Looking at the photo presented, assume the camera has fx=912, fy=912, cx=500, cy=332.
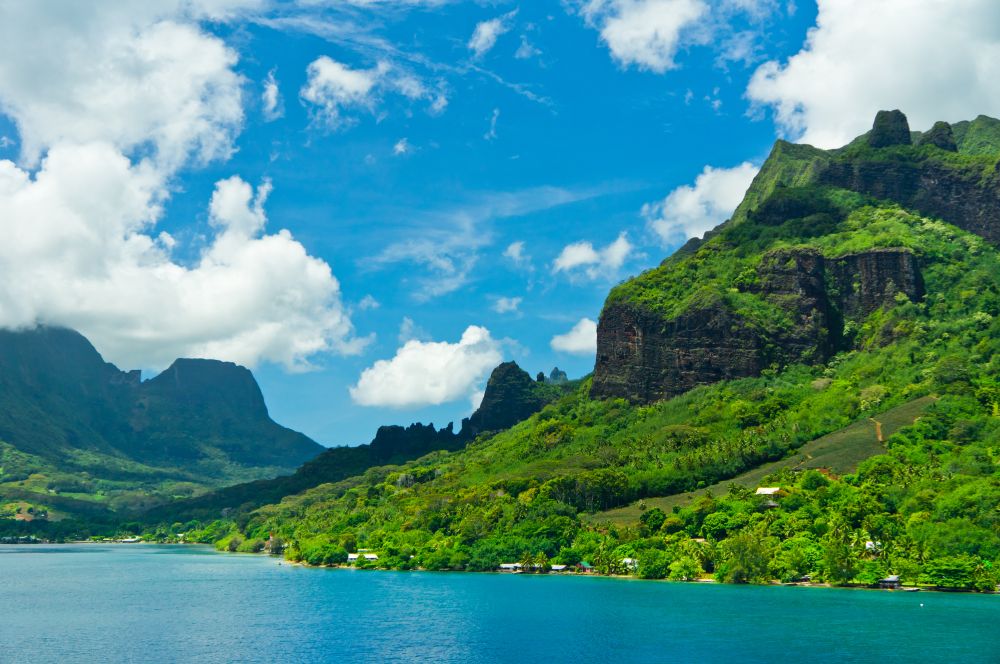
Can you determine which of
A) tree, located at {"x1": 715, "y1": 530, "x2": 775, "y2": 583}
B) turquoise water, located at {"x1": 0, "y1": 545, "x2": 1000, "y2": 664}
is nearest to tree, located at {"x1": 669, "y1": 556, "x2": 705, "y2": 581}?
tree, located at {"x1": 715, "y1": 530, "x2": 775, "y2": 583}

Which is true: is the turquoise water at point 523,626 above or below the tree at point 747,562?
below

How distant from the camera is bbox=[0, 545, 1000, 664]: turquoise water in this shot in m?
118

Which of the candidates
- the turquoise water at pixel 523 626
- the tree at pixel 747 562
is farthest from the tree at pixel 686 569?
the turquoise water at pixel 523 626

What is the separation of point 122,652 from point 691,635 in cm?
7738

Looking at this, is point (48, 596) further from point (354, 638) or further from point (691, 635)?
point (691, 635)

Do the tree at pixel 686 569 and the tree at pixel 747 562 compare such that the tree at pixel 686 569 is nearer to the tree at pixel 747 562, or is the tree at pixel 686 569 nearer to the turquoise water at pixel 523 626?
the tree at pixel 747 562

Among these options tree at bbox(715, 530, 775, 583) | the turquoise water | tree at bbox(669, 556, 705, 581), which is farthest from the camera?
tree at bbox(669, 556, 705, 581)

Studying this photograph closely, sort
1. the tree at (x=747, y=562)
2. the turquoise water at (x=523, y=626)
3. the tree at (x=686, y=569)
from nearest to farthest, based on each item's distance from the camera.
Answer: the turquoise water at (x=523, y=626) < the tree at (x=747, y=562) < the tree at (x=686, y=569)

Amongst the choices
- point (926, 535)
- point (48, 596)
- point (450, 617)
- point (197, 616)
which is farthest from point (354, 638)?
point (926, 535)

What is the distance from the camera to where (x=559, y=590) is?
186875 mm

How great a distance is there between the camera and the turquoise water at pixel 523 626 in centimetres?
11750

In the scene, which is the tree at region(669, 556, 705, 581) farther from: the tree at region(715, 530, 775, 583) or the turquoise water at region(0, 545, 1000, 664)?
the turquoise water at region(0, 545, 1000, 664)

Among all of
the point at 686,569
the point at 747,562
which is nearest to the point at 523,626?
the point at 747,562

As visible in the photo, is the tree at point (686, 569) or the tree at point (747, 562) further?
the tree at point (686, 569)
